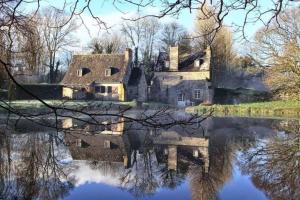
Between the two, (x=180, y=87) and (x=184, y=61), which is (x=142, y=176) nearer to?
(x=180, y=87)

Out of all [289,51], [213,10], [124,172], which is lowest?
[124,172]

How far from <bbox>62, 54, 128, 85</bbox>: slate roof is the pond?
75.9ft

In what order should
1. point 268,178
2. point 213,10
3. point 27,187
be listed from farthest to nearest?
point 268,178 < point 27,187 < point 213,10

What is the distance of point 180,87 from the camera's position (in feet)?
125

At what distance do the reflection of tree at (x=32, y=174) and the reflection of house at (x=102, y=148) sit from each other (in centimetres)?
60

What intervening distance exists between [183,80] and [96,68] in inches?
287

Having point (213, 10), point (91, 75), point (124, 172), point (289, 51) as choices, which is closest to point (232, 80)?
point (91, 75)

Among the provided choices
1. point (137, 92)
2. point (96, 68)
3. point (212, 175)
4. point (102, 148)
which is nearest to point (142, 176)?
point (212, 175)

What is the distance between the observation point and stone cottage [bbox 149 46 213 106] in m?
37.3

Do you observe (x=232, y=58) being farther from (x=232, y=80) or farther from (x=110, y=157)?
(x=110, y=157)

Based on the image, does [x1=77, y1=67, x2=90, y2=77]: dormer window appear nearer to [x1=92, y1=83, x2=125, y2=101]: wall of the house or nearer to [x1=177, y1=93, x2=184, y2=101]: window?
[x1=92, y1=83, x2=125, y2=101]: wall of the house

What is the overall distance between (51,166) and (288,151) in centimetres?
582

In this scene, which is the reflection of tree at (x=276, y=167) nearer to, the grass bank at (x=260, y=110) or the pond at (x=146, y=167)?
the pond at (x=146, y=167)

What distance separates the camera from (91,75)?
37906mm
